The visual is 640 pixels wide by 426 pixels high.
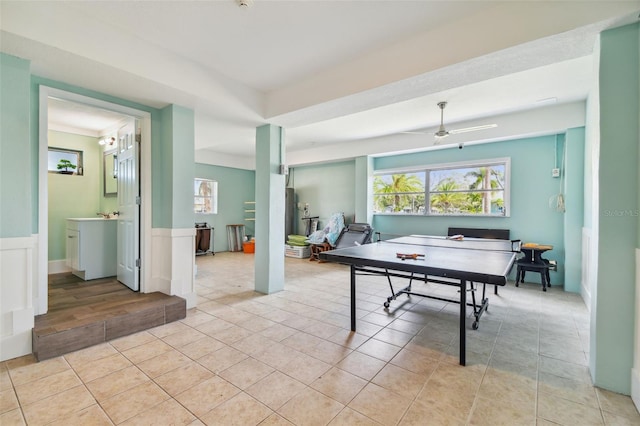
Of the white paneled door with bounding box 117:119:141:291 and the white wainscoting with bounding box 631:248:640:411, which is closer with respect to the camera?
the white wainscoting with bounding box 631:248:640:411

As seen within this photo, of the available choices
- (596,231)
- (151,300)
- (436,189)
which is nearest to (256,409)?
(151,300)

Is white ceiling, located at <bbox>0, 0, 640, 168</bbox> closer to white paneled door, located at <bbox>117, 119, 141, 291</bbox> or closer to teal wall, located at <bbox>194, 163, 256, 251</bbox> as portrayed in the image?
white paneled door, located at <bbox>117, 119, 141, 291</bbox>

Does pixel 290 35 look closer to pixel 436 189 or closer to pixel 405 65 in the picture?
pixel 405 65

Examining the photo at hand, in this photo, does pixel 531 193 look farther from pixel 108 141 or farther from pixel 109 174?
pixel 109 174

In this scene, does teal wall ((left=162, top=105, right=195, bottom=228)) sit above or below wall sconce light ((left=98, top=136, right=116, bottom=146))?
below

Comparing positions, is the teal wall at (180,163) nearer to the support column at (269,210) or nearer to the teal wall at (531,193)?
the support column at (269,210)

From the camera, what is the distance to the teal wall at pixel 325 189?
309 inches

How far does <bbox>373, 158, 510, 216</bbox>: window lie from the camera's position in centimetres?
554

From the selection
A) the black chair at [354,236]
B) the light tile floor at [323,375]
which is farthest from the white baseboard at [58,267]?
the black chair at [354,236]

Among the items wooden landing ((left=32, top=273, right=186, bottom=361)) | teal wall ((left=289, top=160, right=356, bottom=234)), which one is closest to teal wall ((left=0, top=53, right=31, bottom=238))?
wooden landing ((left=32, top=273, right=186, bottom=361))

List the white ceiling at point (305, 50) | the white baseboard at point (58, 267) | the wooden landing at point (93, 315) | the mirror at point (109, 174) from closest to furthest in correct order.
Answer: the white ceiling at point (305, 50)
the wooden landing at point (93, 315)
the white baseboard at point (58, 267)
the mirror at point (109, 174)

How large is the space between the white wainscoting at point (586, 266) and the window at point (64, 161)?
8.52 metres

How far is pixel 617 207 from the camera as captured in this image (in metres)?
2.00

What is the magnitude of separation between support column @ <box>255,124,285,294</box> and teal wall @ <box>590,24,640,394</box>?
3.58 m
